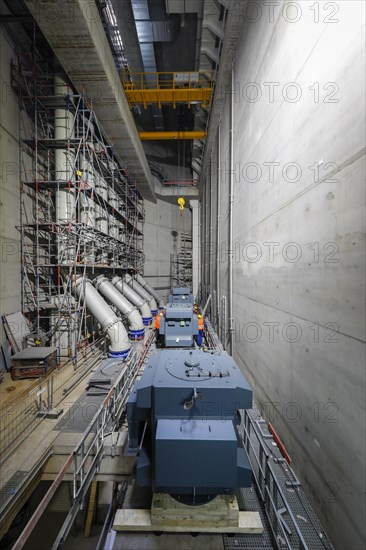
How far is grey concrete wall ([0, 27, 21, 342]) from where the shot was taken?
6.99 meters

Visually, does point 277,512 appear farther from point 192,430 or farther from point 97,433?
point 97,433

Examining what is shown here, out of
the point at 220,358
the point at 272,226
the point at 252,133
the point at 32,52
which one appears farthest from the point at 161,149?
the point at 220,358

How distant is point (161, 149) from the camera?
62.9ft

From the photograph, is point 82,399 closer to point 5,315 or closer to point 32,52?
point 5,315

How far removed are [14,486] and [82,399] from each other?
2176 millimetres

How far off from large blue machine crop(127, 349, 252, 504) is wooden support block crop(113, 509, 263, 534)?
0.23 meters

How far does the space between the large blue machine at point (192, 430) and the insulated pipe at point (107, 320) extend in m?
4.90

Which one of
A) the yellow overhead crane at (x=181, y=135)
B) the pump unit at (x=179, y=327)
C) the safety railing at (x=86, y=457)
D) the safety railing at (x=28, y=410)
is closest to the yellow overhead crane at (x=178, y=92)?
the yellow overhead crane at (x=181, y=135)

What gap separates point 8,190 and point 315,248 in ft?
28.2

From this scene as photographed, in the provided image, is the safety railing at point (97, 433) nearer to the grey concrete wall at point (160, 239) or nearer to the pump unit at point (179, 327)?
the pump unit at point (179, 327)

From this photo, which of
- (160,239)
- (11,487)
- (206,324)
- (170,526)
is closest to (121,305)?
(206,324)

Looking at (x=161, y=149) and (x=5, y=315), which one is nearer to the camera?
(x=5, y=315)

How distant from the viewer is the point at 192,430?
2238mm

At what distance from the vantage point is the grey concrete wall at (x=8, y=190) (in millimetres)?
6992
